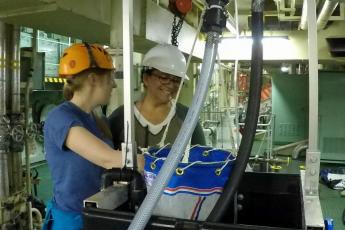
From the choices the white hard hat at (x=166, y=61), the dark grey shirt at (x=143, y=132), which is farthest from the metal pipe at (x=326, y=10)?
the dark grey shirt at (x=143, y=132)

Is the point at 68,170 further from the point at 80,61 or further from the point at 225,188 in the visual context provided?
the point at 225,188

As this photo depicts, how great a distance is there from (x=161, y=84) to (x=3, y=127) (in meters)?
1.42

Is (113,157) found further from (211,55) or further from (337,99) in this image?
(337,99)

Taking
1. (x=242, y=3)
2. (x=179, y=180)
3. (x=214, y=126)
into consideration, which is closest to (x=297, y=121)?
(x=214, y=126)

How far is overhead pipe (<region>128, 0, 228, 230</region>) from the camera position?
715 millimetres

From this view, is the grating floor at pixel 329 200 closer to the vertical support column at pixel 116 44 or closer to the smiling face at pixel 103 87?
the vertical support column at pixel 116 44

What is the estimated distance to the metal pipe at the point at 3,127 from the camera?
2.61 meters

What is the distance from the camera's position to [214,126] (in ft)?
18.8

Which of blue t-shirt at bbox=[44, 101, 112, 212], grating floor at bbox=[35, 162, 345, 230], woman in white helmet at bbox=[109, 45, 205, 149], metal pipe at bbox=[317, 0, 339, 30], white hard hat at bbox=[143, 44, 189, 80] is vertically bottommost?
grating floor at bbox=[35, 162, 345, 230]

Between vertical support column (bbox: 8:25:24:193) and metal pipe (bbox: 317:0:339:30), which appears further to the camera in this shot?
metal pipe (bbox: 317:0:339:30)

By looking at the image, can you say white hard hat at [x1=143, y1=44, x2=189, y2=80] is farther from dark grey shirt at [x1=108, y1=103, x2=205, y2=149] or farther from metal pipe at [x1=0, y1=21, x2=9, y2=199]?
metal pipe at [x1=0, y1=21, x2=9, y2=199]

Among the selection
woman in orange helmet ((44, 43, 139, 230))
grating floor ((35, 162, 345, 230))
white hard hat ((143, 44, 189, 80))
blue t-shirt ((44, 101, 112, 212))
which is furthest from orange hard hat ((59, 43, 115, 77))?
grating floor ((35, 162, 345, 230))

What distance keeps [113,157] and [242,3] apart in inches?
129

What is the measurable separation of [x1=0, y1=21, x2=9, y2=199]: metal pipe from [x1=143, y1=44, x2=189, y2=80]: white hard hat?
134 centimetres
